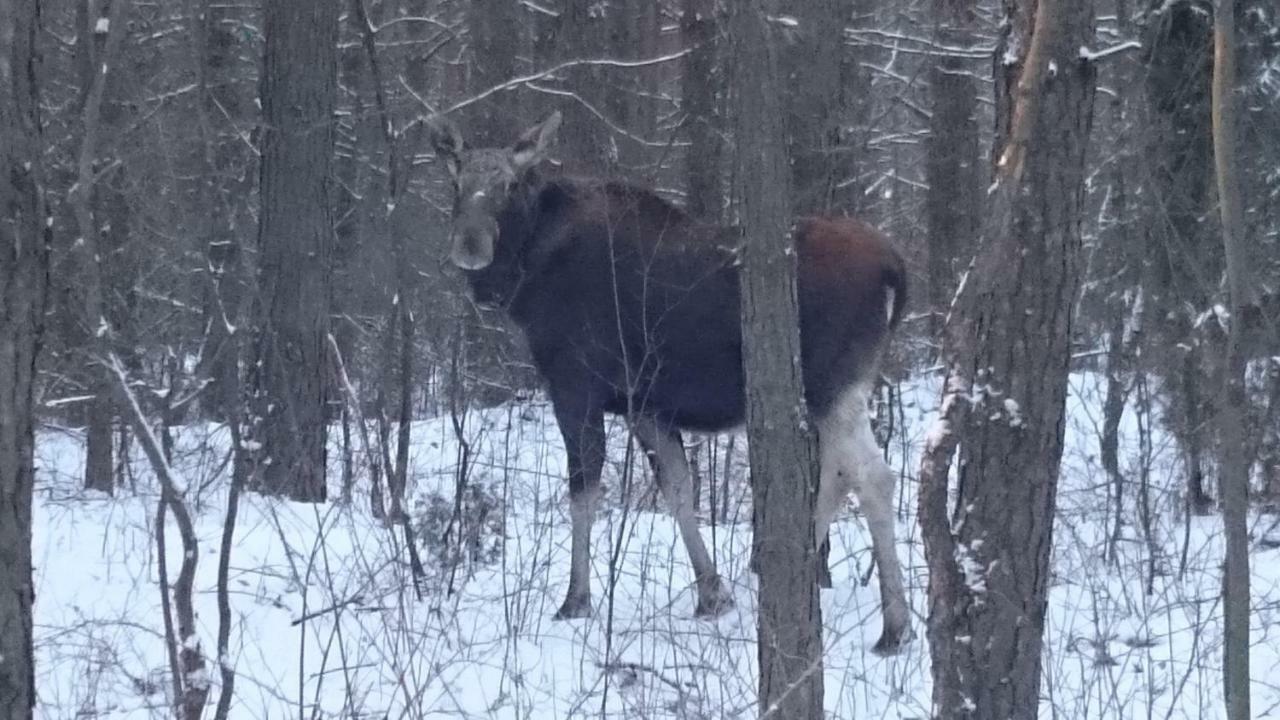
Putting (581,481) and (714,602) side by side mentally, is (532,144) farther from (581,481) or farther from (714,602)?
(714,602)

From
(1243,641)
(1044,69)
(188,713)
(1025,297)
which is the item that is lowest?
(188,713)

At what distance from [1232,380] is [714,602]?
348 cm

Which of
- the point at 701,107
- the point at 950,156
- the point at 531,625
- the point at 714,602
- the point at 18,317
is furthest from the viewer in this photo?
the point at 950,156

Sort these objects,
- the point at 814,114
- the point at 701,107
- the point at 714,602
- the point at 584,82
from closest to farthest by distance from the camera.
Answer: the point at 714,602 → the point at 814,114 → the point at 701,107 → the point at 584,82

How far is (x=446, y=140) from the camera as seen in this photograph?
797 cm

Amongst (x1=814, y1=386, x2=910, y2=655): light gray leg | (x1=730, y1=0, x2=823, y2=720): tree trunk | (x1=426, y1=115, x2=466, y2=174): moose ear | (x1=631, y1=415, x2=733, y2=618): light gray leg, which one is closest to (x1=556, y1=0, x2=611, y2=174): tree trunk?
(x1=426, y1=115, x2=466, y2=174): moose ear

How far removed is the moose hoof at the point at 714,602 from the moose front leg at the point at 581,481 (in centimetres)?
54

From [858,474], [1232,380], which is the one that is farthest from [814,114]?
[1232,380]

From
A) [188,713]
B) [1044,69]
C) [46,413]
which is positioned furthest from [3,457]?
[46,413]

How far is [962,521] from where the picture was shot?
4.95 metres

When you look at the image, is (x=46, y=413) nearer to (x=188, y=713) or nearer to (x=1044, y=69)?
(x=188, y=713)

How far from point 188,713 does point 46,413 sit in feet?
25.5

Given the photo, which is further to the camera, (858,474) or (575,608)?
(858,474)

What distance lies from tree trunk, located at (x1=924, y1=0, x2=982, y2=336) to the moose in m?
Answer: 6.10
